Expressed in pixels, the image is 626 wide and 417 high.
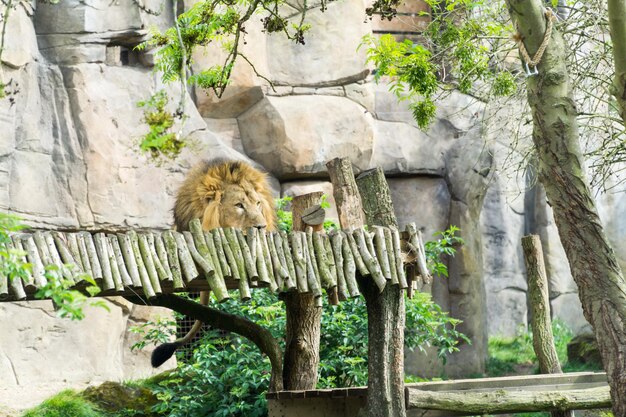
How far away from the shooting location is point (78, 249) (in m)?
5.35

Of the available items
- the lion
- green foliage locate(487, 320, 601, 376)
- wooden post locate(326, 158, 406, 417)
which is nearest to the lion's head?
the lion

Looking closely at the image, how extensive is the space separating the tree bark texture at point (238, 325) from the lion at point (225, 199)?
5.26 ft

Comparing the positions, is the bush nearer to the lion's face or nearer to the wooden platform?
the lion's face

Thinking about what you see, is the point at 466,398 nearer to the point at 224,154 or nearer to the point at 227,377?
the point at 227,377

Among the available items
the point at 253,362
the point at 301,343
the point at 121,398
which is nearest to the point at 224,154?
the point at 121,398

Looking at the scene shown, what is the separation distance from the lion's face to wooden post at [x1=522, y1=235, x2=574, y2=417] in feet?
8.75

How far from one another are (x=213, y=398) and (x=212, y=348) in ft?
1.47

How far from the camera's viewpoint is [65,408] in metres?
8.81

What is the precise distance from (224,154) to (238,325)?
4.61m

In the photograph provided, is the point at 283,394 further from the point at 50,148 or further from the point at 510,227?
the point at 510,227

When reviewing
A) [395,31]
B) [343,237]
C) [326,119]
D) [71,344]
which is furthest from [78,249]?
[395,31]

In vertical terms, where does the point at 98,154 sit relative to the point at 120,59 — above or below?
below

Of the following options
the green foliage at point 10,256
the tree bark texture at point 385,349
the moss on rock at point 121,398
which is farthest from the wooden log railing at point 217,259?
the moss on rock at point 121,398

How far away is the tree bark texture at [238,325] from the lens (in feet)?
22.7
